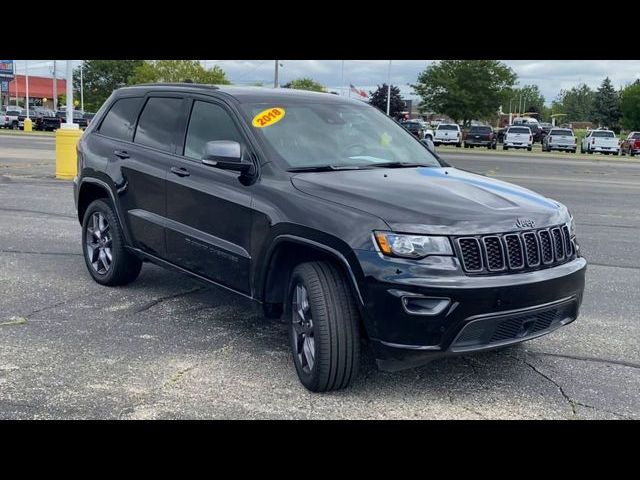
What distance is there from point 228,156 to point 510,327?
6.73 ft

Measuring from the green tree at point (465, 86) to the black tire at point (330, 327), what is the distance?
59255 millimetres

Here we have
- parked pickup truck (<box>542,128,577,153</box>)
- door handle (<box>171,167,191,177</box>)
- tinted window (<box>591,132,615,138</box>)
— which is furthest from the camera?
parked pickup truck (<box>542,128,577,153</box>)

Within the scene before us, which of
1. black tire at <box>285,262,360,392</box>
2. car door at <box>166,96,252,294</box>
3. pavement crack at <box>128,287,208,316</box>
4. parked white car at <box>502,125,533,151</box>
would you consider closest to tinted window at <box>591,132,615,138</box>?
parked white car at <box>502,125,533,151</box>

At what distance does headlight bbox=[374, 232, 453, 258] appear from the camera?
373 centimetres

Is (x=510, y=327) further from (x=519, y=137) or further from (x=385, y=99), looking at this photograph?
(x=385, y=99)

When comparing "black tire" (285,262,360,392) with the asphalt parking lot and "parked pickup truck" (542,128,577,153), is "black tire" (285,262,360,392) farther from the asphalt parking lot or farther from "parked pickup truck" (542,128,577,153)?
"parked pickup truck" (542,128,577,153)

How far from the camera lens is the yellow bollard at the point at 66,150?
15.0 metres

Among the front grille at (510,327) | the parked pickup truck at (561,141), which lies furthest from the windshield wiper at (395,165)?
the parked pickup truck at (561,141)

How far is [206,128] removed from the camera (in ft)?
17.2

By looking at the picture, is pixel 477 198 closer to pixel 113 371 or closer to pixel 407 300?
pixel 407 300

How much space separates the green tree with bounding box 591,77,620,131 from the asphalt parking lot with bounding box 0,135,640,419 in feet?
330

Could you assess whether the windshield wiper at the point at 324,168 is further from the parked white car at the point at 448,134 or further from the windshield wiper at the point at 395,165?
the parked white car at the point at 448,134

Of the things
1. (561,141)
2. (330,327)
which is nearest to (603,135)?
(561,141)

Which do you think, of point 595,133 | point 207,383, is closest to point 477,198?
point 207,383
